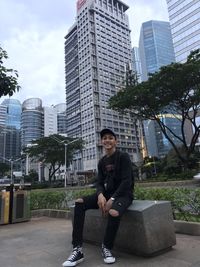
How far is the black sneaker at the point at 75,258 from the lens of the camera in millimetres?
3144

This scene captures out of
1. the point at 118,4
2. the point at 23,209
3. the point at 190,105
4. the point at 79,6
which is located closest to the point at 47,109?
the point at 79,6

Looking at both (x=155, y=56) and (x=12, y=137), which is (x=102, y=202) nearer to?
(x=12, y=137)

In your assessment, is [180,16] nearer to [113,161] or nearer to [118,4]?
[118,4]

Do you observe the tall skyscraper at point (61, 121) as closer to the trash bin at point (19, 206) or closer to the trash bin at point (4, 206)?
the trash bin at point (19, 206)

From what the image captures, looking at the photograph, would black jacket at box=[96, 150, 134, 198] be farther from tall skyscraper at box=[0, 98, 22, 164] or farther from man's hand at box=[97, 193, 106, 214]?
tall skyscraper at box=[0, 98, 22, 164]

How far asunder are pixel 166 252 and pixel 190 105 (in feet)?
75.2

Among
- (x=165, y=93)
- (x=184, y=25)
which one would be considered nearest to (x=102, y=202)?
(x=165, y=93)

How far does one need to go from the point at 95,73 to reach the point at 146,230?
89.2 meters

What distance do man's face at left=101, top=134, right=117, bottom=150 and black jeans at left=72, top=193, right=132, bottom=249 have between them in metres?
0.67

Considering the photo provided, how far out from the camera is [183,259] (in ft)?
10.5

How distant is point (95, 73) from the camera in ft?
296

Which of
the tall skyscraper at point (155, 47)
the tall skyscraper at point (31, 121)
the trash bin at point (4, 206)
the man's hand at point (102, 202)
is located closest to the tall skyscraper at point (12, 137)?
the tall skyscraper at point (31, 121)

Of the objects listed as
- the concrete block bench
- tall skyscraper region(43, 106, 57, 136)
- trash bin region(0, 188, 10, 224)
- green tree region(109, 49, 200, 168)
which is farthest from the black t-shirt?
tall skyscraper region(43, 106, 57, 136)

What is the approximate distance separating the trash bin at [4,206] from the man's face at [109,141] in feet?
14.3
